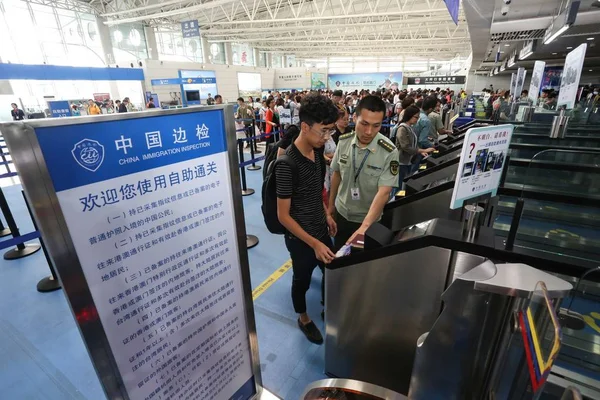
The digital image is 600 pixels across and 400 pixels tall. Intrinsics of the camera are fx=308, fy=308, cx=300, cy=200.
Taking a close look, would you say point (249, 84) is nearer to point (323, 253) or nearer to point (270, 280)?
point (270, 280)

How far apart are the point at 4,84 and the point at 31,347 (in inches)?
575

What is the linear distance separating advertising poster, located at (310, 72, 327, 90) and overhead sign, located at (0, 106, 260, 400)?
23.6 meters

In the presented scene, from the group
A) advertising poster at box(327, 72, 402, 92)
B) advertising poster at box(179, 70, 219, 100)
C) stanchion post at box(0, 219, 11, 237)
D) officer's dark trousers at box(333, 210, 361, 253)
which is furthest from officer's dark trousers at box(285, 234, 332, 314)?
advertising poster at box(327, 72, 402, 92)

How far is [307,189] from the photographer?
6.11 feet

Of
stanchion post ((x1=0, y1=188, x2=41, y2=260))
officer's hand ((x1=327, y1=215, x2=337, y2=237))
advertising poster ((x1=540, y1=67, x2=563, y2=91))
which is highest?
advertising poster ((x1=540, y1=67, x2=563, y2=91))

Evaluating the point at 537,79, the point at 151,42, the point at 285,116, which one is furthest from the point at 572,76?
the point at 151,42

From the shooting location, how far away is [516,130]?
16.5 feet

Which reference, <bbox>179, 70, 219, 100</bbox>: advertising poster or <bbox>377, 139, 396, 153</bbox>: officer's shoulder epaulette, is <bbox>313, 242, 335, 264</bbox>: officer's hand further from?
<bbox>179, 70, 219, 100</bbox>: advertising poster

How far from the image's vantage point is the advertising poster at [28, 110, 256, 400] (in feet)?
2.60

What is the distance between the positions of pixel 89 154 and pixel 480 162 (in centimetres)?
133

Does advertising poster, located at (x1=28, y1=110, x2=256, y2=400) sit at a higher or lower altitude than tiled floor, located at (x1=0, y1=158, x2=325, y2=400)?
higher

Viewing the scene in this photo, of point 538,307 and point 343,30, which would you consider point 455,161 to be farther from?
point 343,30

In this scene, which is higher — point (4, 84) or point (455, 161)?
point (4, 84)

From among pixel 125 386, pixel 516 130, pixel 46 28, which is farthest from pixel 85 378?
pixel 46 28
